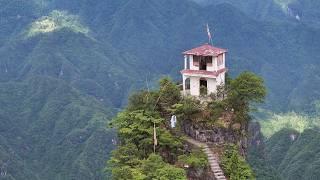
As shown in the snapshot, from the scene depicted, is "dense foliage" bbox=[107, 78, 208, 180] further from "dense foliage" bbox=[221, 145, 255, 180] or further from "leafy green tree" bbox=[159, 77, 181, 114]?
"dense foliage" bbox=[221, 145, 255, 180]

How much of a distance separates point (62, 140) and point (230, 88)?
138465 mm

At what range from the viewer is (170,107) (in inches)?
1622

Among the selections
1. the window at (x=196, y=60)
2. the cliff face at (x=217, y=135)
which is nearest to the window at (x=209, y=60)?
the window at (x=196, y=60)

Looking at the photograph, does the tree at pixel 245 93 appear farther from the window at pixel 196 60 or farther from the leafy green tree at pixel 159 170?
the leafy green tree at pixel 159 170

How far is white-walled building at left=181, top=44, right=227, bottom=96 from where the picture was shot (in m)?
41.4

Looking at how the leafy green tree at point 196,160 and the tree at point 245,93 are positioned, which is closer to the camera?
the leafy green tree at point 196,160

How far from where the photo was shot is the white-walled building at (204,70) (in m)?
41.4

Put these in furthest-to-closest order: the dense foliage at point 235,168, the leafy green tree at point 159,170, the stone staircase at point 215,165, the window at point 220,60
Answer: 1. the window at point 220,60
2. the dense foliage at point 235,168
3. the stone staircase at point 215,165
4. the leafy green tree at point 159,170

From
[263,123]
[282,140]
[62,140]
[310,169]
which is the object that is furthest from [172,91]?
[263,123]

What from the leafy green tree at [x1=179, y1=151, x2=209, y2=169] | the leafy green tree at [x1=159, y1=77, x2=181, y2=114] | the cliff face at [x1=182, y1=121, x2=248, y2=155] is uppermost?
the leafy green tree at [x1=159, y1=77, x2=181, y2=114]

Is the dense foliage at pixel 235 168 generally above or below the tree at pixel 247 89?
below

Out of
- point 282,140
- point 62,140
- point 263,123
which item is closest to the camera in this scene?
point 282,140

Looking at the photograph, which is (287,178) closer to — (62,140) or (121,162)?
(62,140)

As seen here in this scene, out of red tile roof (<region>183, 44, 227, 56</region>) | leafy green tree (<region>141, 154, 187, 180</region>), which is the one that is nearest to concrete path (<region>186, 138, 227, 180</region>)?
leafy green tree (<region>141, 154, 187, 180</region>)
